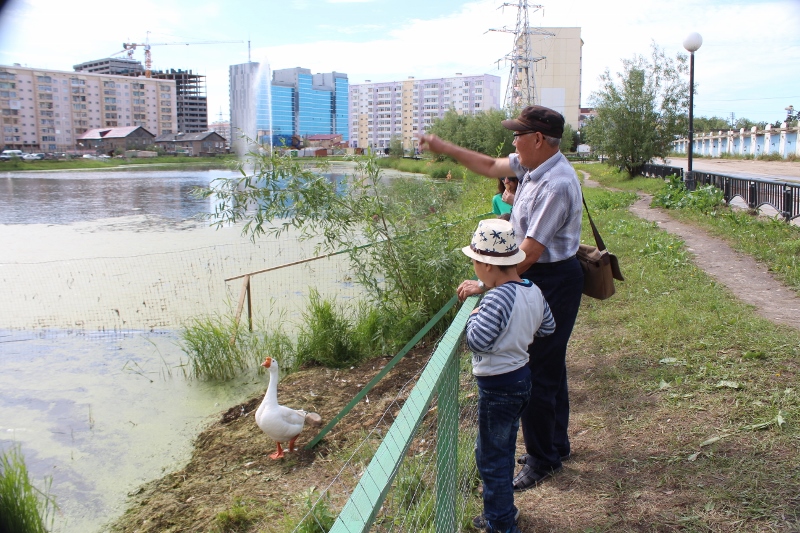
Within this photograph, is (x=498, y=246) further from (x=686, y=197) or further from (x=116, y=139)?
(x=116, y=139)

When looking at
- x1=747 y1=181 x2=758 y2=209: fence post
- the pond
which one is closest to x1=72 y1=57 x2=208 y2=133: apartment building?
the pond

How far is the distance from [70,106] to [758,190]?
26.5 meters

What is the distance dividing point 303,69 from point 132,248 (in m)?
70.9

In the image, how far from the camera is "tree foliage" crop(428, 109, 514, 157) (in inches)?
1443

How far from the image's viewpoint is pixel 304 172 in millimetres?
6133

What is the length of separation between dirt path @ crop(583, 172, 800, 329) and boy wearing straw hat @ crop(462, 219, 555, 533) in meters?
3.62

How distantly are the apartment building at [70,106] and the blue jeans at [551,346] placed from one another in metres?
13.9

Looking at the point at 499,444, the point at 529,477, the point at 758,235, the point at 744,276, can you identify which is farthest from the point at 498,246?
the point at 758,235

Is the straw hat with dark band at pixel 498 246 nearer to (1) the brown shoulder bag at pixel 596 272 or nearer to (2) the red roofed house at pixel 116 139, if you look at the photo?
(1) the brown shoulder bag at pixel 596 272

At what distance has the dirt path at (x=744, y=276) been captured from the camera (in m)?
5.49

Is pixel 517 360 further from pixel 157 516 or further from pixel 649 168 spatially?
pixel 649 168

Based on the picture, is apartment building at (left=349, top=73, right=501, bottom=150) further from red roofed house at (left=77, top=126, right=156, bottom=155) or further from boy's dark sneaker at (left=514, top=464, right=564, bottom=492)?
boy's dark sneaker at (left=514, top=464, right=564, bottom=492)

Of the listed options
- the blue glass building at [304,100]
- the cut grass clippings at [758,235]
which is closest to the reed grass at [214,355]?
the cut grass clippings at [758,235]

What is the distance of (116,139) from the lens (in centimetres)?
3872
